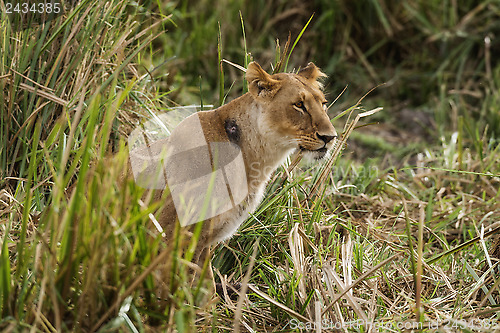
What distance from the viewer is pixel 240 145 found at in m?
2.71

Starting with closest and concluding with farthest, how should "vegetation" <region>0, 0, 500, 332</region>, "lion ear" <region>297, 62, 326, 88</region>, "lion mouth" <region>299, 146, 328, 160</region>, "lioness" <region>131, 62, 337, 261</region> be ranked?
"vegetation" <region>0, 0, 500, 332</region>, "lioness" <region>131, 62, 337, 261</region>, "lion mouth" <region>299, 146, 328, 160</region>, "lion ear" <region>297, 62, 326, 88</region>

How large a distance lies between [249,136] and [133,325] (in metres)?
1.11

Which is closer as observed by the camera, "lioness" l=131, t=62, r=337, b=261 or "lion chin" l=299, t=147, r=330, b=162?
"lioness" l=131, t=62, r=337, b=261

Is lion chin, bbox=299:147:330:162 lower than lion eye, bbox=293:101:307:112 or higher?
lower

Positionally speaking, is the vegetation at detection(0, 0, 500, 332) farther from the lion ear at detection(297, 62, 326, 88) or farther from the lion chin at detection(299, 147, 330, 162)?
the lion chin at detection(299, 147, 330, 162)

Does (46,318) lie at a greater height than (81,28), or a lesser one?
lesser

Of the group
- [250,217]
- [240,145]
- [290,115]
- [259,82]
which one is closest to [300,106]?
[290,115]

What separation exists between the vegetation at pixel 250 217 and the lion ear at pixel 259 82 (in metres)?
0.44

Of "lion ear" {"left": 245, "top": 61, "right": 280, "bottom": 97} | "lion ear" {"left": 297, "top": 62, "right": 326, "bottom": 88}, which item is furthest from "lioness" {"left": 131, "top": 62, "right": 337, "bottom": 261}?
"lion ear" {"left": 297, "top": 62, "right": 326, "bottom": 88}

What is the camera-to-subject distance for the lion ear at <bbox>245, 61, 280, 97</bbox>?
2.63 metres

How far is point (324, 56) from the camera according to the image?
667 centimetres

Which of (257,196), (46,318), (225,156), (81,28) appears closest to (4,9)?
(81,28)

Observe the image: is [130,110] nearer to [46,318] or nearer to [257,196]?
[257,196]

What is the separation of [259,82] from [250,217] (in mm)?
778
